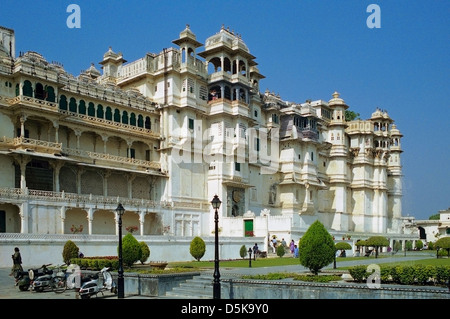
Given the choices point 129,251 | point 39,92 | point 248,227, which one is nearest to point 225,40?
point 248,227

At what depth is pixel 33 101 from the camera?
128 feet

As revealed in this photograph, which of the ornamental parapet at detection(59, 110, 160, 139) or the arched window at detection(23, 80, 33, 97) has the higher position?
the arched window at detection(23, 80, 33, 97)

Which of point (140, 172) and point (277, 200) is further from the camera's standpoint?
point (277, 200)

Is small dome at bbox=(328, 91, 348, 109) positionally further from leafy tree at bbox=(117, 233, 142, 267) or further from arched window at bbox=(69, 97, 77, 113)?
leafy tree at bbox=(117, 233, 142, 267)

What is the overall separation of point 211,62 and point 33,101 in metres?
23.0

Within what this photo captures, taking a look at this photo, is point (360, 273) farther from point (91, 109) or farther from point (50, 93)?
point (91, 109)

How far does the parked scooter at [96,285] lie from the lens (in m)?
18.5

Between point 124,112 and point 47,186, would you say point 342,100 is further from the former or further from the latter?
point 47,186

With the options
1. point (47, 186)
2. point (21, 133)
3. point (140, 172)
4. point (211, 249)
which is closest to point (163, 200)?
point (140, 172)

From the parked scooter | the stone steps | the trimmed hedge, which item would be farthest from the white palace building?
the trimmed hedge

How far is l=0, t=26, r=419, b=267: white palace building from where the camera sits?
38.3 metres

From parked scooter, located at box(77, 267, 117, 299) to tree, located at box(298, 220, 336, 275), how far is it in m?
8.18

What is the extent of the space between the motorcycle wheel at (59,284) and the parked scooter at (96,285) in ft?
5.35

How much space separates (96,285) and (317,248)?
9.23m
